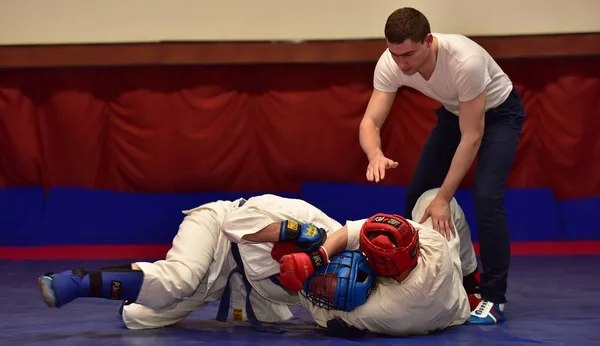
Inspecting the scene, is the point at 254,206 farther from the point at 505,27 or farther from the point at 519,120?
the point at 505,27

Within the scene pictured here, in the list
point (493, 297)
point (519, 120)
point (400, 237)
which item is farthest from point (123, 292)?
point (519, 120)

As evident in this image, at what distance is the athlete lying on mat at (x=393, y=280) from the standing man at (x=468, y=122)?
0.33 m

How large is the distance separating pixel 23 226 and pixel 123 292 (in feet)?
11.4

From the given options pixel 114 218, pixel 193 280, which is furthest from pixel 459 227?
pixel 114 218

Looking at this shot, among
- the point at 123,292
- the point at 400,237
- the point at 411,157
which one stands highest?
the point at 411,157

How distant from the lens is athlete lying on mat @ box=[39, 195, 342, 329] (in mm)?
3668

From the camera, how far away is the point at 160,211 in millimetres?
6801

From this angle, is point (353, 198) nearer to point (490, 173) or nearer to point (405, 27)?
point (490, 173)

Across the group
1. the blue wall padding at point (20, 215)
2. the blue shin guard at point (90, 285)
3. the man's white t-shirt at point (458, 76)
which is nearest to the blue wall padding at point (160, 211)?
the blue wall padding at point (20, 215)

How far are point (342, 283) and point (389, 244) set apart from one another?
0.29 meters

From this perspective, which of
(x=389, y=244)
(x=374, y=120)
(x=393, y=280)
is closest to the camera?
(x=389, y=244)

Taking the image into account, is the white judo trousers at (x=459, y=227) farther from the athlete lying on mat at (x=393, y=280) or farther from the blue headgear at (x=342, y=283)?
the blue headgear at (x=342, y=283)

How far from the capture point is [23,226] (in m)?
6.82

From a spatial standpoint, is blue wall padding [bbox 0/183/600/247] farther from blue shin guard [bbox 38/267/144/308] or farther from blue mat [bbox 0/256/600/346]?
blue shin guard [bbox 38/267/144/308]
